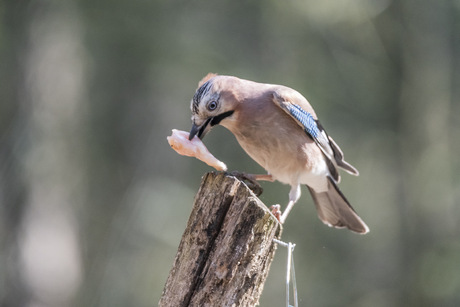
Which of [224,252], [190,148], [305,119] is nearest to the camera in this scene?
[224,252]

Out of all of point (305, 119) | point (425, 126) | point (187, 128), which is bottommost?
point (305, 119)

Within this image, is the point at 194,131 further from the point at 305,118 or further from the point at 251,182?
the point at 305,118

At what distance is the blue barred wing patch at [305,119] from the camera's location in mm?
4981

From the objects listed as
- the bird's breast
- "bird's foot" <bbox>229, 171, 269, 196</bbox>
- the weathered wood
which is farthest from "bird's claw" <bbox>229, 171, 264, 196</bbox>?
the weathered wood

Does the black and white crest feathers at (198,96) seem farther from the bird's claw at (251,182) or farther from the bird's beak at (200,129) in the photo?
the bird's claw at (251,182)

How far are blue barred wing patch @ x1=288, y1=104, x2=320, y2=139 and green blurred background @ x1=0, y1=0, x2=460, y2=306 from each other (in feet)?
20.0

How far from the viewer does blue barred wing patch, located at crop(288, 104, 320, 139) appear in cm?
498

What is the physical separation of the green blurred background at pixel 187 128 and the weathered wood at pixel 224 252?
25.4 ft

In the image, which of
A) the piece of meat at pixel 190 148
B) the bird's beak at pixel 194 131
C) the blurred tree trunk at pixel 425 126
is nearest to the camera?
the piece of meat at pixel 190 148

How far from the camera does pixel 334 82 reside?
12.5 metres

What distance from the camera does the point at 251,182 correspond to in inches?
166

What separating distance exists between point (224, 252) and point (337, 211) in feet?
9.00

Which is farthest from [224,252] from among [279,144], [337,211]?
[337,211]

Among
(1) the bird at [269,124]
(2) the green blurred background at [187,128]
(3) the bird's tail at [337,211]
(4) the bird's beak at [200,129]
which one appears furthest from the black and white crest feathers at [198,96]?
(2) the green blurred background at [187,128]
